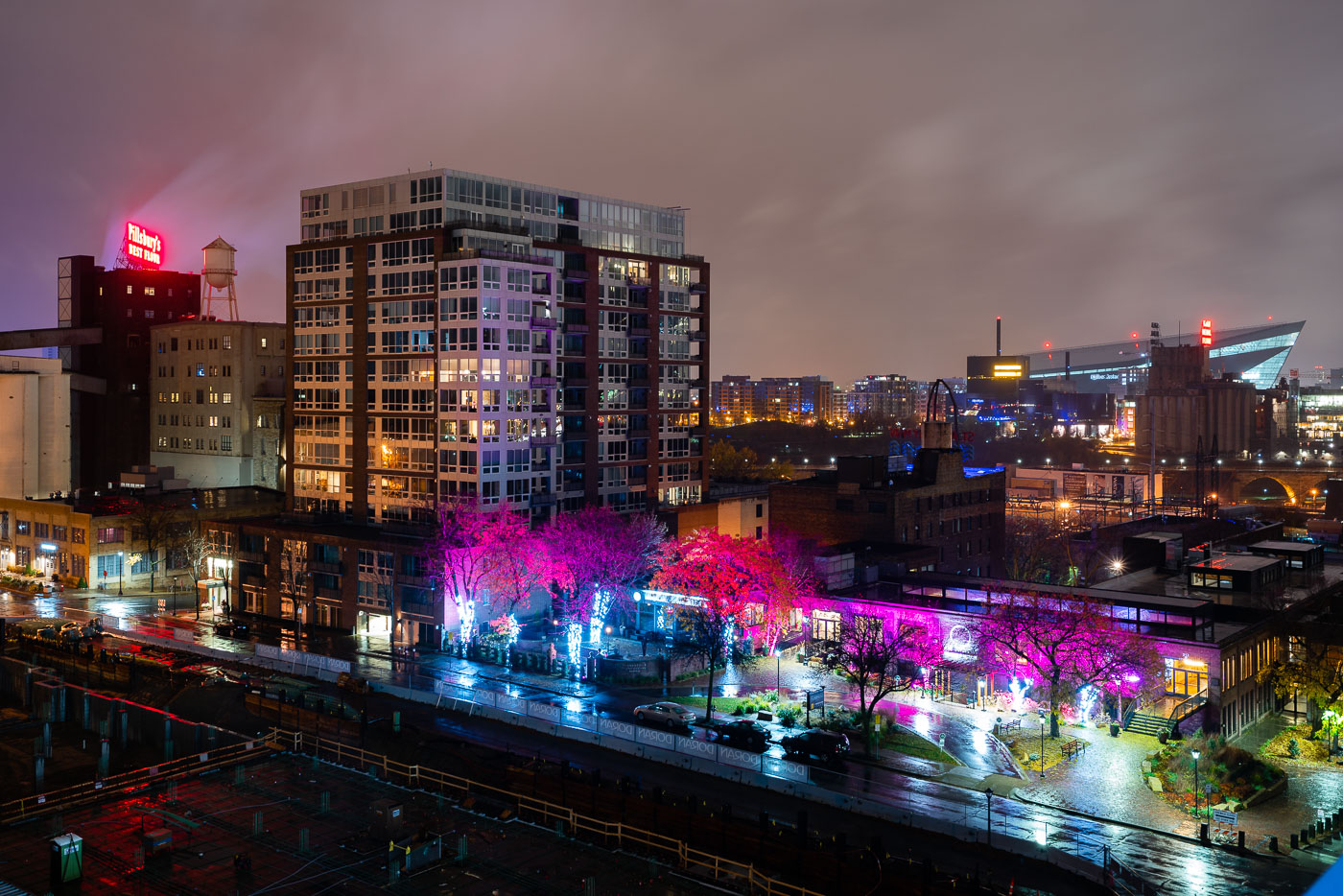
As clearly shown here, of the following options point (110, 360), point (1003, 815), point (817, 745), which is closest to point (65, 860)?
point (817, 745)

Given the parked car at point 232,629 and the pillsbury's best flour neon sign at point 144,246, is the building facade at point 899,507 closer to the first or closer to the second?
the parked car at point 232,629

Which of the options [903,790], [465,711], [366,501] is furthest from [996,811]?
[366,501]

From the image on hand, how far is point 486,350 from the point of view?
84.6 metres

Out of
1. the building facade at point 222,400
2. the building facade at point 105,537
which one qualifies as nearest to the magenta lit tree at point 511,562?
the building facade at point 105,537

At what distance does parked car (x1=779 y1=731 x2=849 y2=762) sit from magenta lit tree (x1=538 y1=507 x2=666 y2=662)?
2348cm

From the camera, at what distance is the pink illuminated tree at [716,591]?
219 ft

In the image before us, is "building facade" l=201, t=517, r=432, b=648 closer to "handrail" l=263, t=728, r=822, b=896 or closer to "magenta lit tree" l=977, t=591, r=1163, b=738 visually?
"handrail" l=263, t=728, r=822, b=896

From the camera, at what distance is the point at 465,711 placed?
60375mm

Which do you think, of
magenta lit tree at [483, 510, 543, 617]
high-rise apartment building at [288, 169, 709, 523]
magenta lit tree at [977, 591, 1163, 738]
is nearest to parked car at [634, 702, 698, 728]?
magenta lit tree at [977, 591, 1163, 738]

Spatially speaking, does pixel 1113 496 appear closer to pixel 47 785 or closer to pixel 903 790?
pixel 903 790

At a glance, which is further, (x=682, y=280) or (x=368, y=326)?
(x=682, y=280)

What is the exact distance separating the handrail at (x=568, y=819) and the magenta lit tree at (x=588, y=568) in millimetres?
25677

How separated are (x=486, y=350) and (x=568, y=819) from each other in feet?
174

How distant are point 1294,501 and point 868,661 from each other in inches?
6500
